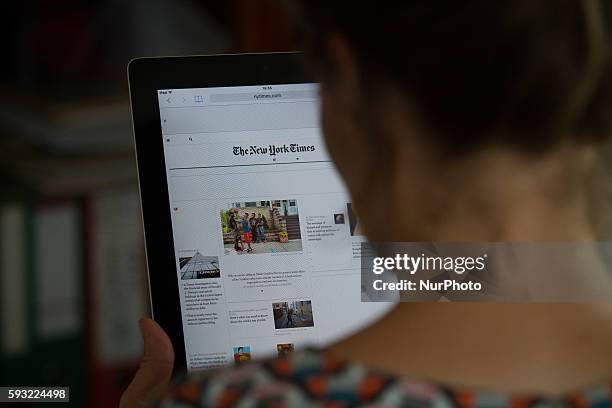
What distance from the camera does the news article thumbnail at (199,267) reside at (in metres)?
0.72

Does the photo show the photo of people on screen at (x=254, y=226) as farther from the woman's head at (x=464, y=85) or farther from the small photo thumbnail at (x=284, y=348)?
the woman's head at (x=464, y=85)

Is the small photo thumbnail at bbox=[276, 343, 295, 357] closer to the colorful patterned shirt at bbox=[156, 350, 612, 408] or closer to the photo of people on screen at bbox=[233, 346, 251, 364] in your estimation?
the photo of people on screen at bbox=[233, 346, 251, 364]

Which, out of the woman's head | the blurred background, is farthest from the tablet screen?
the blurred background

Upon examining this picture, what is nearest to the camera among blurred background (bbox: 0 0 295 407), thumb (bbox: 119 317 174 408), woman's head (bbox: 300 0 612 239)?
woman's head (bbox: 300 0 612 239)

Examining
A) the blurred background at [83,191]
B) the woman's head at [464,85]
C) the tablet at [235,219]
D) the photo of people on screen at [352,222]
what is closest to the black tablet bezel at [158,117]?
the tablet at [235,219]

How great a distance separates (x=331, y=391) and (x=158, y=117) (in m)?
0.41

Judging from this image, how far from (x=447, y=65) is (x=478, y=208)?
9 centimetres

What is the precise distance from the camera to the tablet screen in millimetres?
725

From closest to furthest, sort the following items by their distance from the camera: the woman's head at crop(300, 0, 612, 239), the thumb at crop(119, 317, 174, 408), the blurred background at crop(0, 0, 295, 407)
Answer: the woman's head at crop(300, 0, 612, 239), the thumb at crop(119, 317, 174, 408), the blurred background at crop(0, 0, 295, 407)

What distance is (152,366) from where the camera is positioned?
0.72 meters

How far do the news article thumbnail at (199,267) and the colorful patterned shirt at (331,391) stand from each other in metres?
0.30

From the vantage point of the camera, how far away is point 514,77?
1.27 ft

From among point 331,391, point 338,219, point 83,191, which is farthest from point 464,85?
point 83,191

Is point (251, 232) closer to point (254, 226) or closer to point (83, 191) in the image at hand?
point (254, 226)
